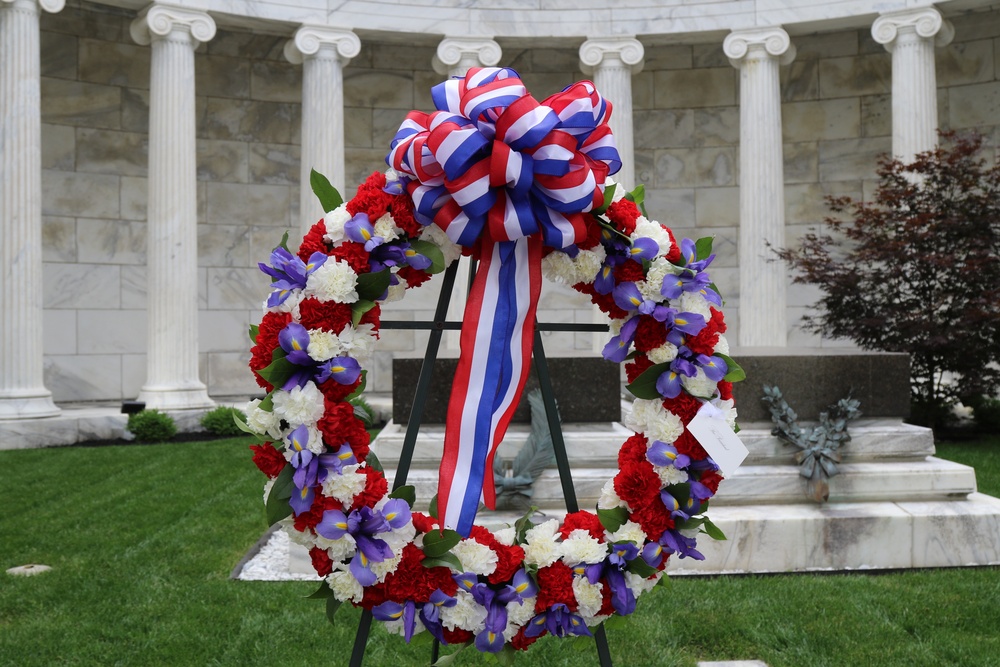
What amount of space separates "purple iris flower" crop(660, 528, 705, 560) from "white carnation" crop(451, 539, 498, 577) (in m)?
1.03

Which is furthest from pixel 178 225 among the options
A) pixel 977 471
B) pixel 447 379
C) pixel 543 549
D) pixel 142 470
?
pixel 543 549

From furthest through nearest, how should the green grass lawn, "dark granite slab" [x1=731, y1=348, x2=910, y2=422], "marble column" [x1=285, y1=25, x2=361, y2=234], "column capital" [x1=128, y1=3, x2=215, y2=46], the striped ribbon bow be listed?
"marble column" [x1=285, y1=25, x2=361, y2=234]
"column capital" [x1=128, y1=3, x2=215, y2=46]
"dark granite slab" [x1=731, y1=348, x2=910, y2=422]
the green grass lawn
the striped ribbon bow

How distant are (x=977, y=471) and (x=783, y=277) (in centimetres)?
1013

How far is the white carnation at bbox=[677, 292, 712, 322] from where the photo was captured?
18.5 ft

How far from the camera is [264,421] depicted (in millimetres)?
5082

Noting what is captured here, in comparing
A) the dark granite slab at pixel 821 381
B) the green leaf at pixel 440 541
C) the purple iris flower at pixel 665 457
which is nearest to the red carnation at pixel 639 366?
the purple iris flower at pixel 665 457

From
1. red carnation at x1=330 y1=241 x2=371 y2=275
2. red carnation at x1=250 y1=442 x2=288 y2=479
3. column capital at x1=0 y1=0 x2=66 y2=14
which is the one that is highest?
column capital at x1=0 y1=0 x2=66 y2=14

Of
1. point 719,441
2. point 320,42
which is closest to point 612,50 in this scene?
point 320,42

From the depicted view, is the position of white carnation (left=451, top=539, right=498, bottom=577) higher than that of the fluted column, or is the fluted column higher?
the fluted column

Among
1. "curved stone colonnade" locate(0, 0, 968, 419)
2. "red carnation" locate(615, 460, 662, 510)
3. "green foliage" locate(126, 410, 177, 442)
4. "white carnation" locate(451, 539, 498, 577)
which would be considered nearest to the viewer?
"white carnation" locate(451, 539, 498, 577)

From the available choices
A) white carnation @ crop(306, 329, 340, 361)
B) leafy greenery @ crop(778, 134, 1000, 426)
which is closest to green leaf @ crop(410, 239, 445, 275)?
white carnation @ crop(306, 329, 340, 361)

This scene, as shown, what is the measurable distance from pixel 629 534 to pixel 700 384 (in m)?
0.99

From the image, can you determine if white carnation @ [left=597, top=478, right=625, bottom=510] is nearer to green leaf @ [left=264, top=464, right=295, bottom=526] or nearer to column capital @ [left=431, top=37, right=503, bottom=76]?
green leaf @ [left=264, top=464, right=295, bottom=526]

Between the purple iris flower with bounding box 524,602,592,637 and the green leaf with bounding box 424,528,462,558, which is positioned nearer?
the green leaf with bounding box 424,528,462,558
